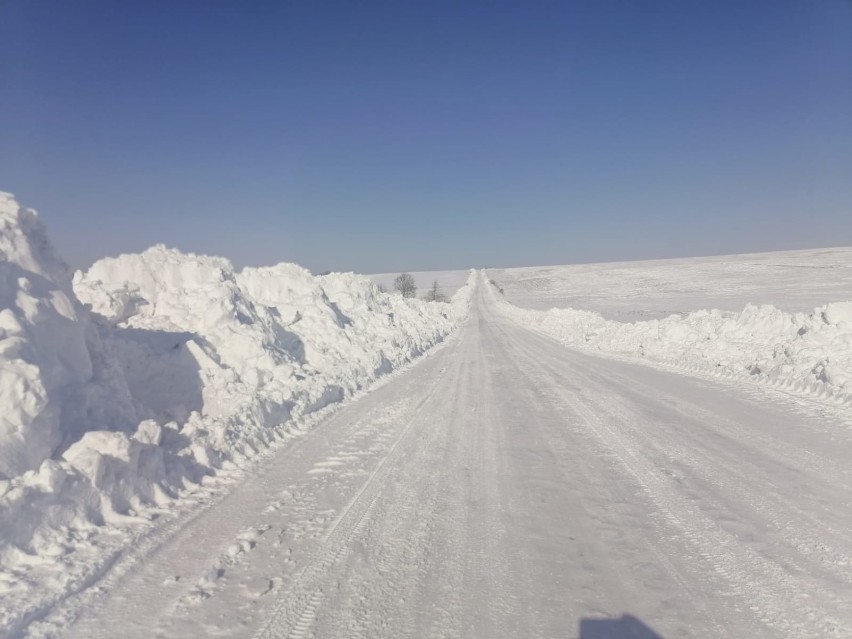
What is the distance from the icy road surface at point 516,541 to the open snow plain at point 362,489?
3cm

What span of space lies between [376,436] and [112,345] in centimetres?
439

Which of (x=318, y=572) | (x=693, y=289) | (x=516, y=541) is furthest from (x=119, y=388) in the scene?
(x=693, y=289)

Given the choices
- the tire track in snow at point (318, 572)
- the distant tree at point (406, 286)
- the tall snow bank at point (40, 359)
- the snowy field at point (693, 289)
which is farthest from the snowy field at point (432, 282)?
the tire track in snow at point (318, 572)

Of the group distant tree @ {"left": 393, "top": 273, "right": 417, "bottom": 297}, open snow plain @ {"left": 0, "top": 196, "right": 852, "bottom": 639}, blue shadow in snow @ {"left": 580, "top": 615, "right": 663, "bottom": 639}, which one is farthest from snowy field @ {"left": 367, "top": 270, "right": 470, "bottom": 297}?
blue shadow in snow @ {"left": 580, "top": 615, "right": 663, "bottom": 639}

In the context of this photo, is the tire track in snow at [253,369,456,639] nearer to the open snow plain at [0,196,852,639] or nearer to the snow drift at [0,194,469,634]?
the open snow plain at [0,196,852,639]

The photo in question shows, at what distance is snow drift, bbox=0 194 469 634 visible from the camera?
15.8ft

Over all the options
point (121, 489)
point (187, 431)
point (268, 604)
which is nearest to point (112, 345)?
point (187, 431)

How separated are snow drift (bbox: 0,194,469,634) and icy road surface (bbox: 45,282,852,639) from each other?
0.70 m

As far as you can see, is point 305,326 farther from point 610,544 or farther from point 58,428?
point 610,544

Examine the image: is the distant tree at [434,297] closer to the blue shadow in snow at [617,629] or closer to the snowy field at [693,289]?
the snowy field at [693,289]

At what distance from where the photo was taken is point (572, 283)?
99.3 meters

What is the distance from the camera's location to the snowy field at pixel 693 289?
156 feet

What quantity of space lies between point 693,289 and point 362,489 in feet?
244

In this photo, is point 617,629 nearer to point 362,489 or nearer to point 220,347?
point 362,489
